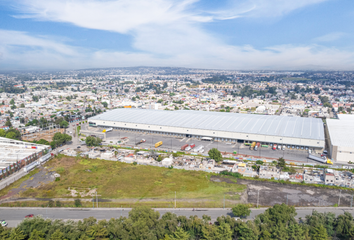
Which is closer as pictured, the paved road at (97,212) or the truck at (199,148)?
the paved road at (97,212)

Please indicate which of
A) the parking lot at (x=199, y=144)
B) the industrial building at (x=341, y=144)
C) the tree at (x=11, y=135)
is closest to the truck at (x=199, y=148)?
the parking lot at (x=199, y=144)

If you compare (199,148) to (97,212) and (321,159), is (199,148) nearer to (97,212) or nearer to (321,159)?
(321,159)

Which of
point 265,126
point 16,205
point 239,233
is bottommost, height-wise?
point 16,205

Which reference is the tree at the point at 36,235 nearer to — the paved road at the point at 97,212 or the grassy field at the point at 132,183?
the paved road at the point at 97,212

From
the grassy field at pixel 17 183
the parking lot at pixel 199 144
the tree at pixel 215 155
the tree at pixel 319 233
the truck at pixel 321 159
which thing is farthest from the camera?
the parking lot at pixel 199 144

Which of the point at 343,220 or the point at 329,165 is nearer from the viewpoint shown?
the point at 343,220

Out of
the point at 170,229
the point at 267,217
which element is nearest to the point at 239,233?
the point at 267,217

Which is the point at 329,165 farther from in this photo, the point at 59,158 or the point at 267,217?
the point at 59,158
